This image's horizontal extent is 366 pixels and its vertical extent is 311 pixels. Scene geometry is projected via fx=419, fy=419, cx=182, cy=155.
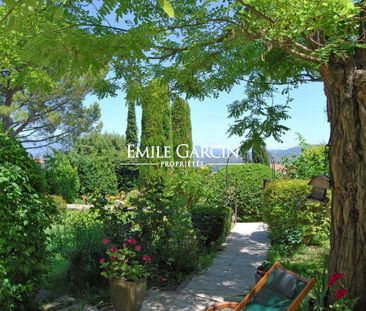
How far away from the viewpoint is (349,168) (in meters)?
3.95

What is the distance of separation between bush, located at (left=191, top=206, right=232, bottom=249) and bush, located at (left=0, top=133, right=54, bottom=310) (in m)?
4.19

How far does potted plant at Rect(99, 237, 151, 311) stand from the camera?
458 centimetres

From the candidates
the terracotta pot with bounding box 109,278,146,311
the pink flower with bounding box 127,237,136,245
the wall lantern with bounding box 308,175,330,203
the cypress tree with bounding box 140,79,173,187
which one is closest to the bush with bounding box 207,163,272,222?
the cypress tree with bounding box 140,79,173,187

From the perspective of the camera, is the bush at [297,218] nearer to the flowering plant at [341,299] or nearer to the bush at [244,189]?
the flowering plant at [341,299]

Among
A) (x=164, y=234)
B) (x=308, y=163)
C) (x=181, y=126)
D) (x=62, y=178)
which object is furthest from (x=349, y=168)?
(x=181, y=126)

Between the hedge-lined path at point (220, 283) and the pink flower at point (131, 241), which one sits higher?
the pink flower at point (131, 241)

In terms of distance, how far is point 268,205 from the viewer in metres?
8.72

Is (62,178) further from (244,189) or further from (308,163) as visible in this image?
(308,163)

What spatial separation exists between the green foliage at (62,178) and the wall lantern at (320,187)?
12320mm

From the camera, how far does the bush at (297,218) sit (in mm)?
8000

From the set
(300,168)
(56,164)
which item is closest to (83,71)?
(300,168)

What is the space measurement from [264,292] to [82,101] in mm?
18022

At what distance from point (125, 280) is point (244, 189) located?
9145 mm

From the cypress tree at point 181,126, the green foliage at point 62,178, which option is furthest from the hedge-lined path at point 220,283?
the cypress tree at point 181,126
